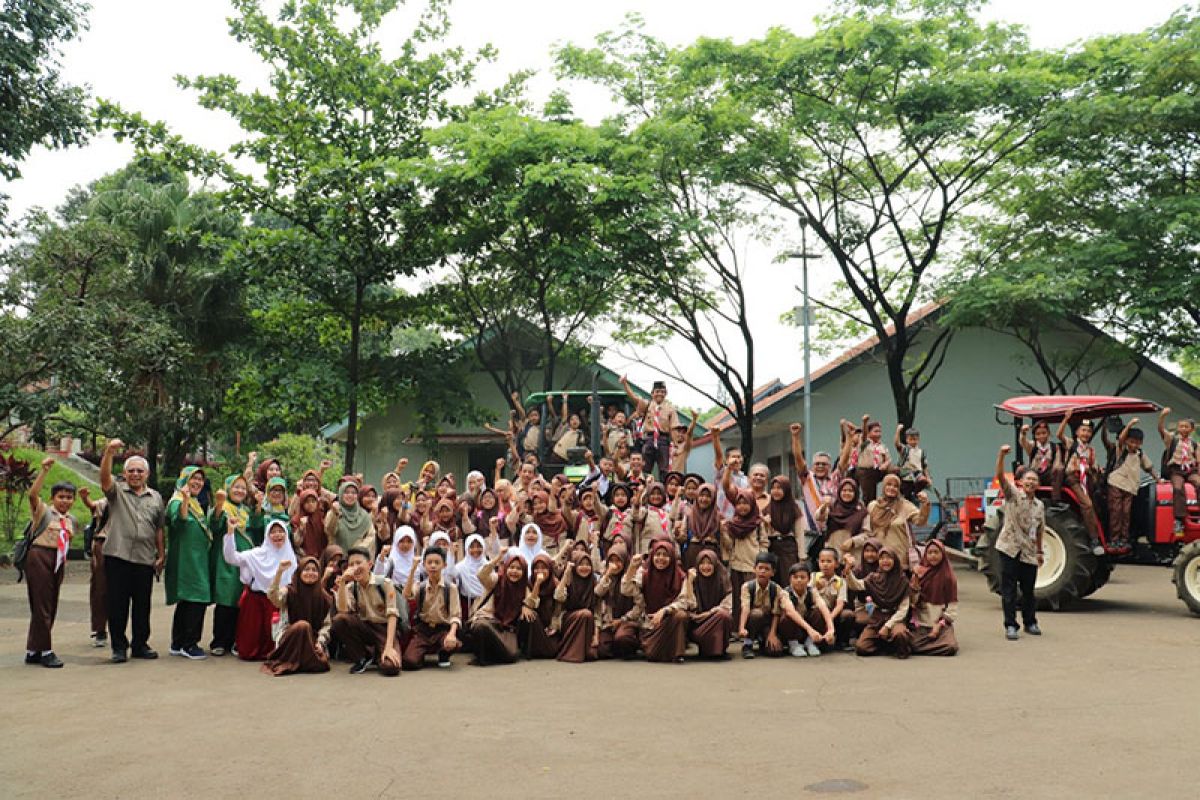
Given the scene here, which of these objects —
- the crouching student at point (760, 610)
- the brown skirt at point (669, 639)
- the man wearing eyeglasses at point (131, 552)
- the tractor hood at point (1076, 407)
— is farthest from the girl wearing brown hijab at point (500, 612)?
the tractor hood at point (1076, 407)

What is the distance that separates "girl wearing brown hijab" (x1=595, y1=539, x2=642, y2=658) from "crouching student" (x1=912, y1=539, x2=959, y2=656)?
2490 mm

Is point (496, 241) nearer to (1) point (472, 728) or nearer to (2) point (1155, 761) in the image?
(1) point (472, 728)

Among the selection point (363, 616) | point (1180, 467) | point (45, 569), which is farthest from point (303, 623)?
point (1180, 467)

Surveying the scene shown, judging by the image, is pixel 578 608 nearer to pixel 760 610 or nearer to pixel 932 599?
pixel 760 610

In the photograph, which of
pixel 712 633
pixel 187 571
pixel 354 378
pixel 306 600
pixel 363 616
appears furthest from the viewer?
pixel 354 378

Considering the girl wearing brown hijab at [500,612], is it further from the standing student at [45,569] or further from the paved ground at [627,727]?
the standing student at [45,569]

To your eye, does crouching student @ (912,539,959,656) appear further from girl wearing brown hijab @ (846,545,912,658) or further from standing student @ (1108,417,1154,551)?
standing student @ (1108,417,1154,551)

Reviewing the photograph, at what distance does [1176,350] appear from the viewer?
22.2 metres

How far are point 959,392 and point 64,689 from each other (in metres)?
23.1

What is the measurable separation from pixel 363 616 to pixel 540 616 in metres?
1.60

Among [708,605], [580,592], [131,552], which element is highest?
[131,552]

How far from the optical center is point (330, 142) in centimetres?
2347

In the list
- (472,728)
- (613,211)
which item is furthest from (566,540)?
(613,211)

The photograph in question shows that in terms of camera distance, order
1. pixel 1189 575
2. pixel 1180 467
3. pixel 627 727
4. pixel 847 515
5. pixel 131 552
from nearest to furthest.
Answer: pixel 627 727 → pixel 131 552 → pixel 847 515 → pixel 1189 575 → pixel 1180 467
